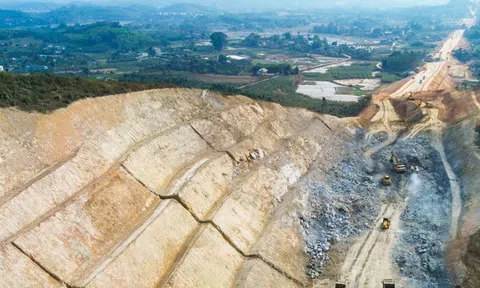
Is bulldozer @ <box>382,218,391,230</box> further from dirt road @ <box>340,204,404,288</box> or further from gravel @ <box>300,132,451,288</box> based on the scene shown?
gravel @ <box>300,132,451,288</box>

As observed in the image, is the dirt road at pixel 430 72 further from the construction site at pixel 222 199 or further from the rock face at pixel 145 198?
the rock face at pixel 145 198

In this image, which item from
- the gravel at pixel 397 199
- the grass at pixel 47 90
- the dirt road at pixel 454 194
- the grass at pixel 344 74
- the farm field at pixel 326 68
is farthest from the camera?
the farm field at pixel 326 68

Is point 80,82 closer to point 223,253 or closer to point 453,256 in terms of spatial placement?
point 223,253

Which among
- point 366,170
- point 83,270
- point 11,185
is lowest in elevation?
point 366,170

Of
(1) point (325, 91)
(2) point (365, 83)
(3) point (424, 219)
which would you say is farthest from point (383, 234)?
(2) point (365, 83)

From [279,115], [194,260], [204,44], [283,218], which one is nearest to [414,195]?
[283,218]

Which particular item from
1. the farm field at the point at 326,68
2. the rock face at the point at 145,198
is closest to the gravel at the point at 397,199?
the rock face at the point at 145,198

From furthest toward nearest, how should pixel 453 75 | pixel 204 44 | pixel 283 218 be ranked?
pixel 204 44 < pixel 453 75 < pixel 283 218
